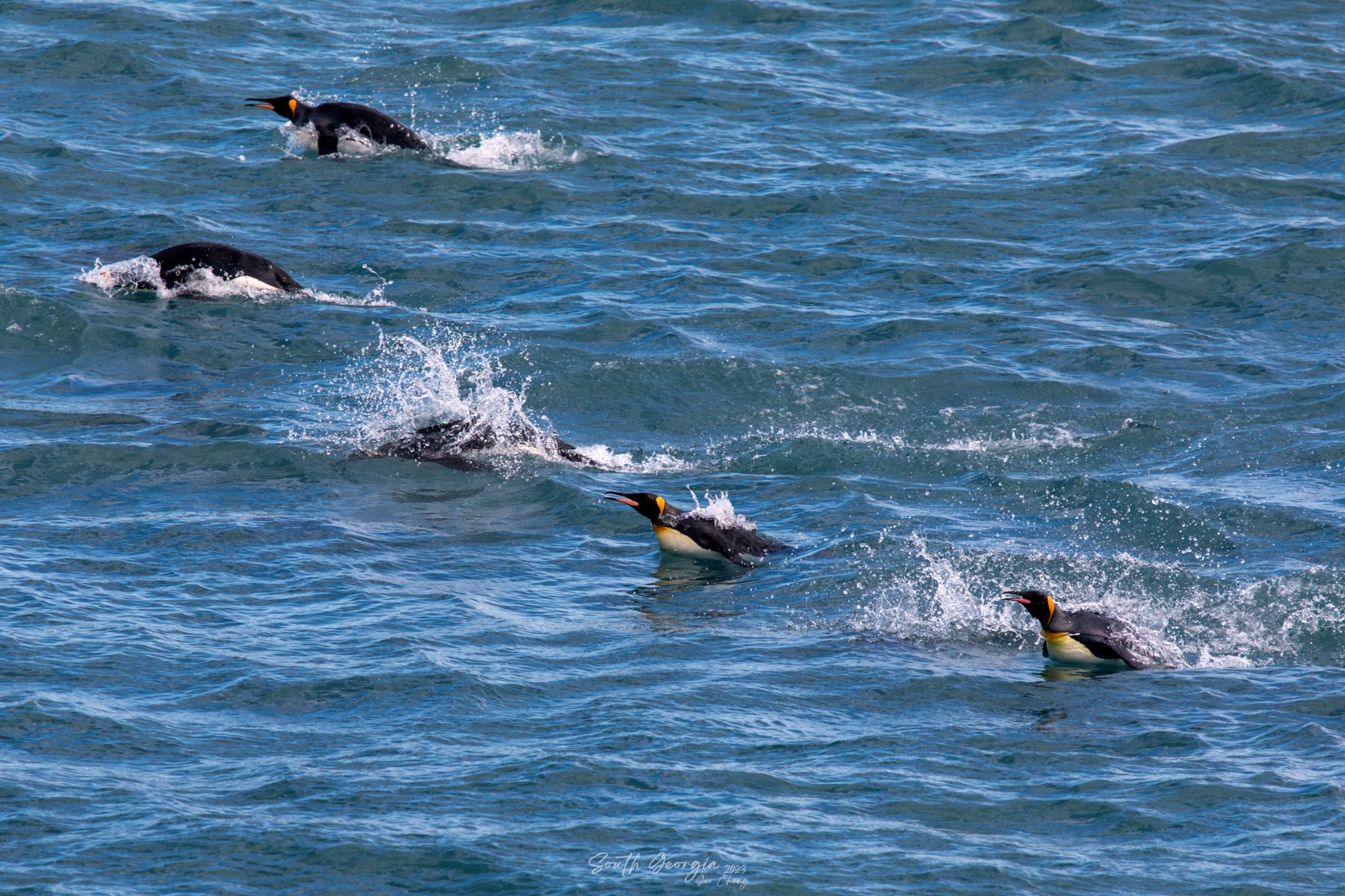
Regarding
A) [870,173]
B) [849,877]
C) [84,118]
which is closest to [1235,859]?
[849,877]

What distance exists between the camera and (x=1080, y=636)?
9781 millimetres

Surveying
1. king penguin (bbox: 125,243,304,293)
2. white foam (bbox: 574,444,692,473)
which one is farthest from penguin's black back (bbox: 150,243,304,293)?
white foam (bbox: 574,444,692,473)

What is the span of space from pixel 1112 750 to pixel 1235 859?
115 cm

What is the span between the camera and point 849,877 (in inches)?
289

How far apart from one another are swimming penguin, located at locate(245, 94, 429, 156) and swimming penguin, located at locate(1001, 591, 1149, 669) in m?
12.7

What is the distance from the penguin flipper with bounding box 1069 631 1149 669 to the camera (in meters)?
9.70

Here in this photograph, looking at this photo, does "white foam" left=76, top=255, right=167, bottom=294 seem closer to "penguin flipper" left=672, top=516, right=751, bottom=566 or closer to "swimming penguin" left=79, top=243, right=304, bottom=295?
"swimming penguin" left=79, top=243, right=304, bottom=295

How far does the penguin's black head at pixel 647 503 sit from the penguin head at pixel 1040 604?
265cm

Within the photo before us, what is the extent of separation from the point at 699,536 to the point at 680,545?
164 millimetres

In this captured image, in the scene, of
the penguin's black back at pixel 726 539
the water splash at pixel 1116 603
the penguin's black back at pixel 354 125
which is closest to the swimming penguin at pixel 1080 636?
the water splash at pixel 1116 603

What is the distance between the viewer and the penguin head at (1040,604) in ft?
32.6

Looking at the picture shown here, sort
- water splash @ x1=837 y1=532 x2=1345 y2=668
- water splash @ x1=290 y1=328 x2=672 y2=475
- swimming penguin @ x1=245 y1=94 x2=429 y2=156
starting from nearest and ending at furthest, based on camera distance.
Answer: water splash @ x1=837 y1=532 x2=1345 y2=668, water splash @ x1=290 y1=328 x2=672 y2=475, swimming penguin @ x1=245 y1=94 x2=429 y2=156

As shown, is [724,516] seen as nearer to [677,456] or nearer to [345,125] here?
[677,456]

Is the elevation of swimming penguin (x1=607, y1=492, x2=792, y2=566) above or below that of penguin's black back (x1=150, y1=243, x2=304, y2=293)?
below
